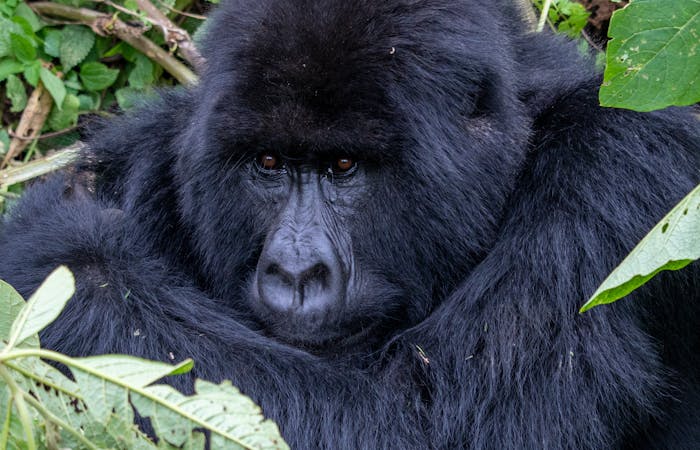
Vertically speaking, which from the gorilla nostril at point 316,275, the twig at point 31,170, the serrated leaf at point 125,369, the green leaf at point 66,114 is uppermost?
the serrated leaf at point 125,369

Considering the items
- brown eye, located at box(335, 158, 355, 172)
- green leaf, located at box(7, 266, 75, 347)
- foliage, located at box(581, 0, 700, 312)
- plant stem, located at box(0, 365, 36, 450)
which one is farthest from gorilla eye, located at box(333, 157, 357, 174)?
plant stem, located at box(0, 365, 36, 450)

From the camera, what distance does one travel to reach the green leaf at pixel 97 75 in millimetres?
5742

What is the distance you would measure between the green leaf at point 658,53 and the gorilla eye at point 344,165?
1.19m

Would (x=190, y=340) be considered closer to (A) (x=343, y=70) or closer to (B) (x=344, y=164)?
(B) (x=344, y=164)

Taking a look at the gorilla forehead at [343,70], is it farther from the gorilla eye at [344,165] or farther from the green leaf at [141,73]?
the green leaf at [141,73]

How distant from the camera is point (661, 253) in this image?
2521 mm

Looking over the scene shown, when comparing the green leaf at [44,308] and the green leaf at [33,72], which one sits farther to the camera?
the green leaf at [33,72]

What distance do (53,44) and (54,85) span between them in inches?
12.6

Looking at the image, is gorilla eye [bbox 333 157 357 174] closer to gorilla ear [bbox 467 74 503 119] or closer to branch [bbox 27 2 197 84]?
gorilla ear [bbox 467 74 503 119]

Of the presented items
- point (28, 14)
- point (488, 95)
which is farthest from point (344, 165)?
point (28, 14)

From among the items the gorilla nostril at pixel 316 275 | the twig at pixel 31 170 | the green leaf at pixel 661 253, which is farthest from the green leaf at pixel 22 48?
the green leaf at pixel 661 253

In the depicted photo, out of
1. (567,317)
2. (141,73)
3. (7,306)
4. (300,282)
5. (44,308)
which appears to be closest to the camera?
(44,308)

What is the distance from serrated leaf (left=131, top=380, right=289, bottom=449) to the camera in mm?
2312

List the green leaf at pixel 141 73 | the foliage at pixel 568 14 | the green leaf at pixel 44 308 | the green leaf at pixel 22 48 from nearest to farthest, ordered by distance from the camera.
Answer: the green leaf at pixel 44 308
the foliage at pixel 568 14
the green leaf at pixel 22 48
the green leaf at pixel 141 73
